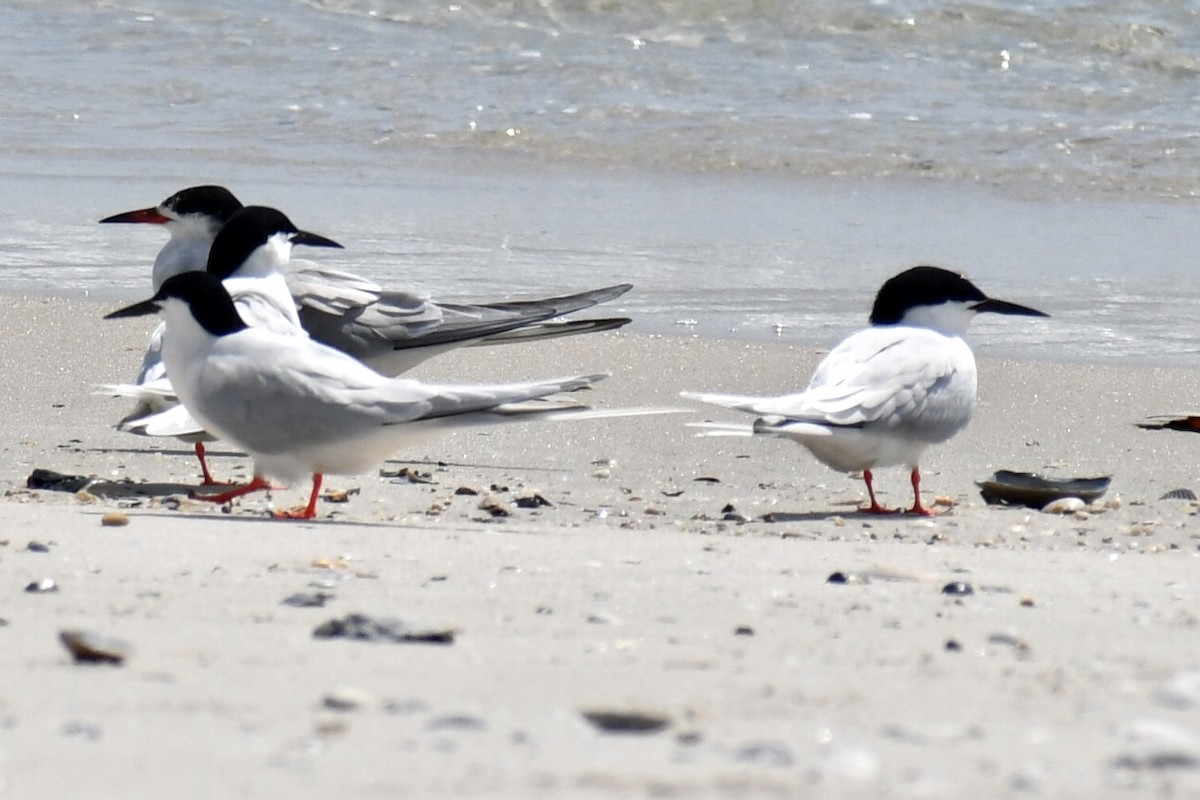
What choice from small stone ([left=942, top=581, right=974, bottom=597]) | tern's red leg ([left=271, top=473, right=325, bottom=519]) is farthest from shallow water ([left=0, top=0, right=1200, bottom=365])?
small stone ([left=942, top=581, right=974, bottom=597])

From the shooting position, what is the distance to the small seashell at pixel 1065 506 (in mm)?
4266

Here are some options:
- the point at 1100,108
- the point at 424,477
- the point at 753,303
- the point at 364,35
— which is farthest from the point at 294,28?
the point at 424,477

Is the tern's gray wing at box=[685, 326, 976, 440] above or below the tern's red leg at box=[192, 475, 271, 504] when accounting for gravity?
above

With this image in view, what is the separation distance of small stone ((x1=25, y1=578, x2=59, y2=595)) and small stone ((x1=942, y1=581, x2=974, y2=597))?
1358mm

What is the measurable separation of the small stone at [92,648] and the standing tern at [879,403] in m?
1.89

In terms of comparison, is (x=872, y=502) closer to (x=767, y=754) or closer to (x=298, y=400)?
(x=298, y=400)

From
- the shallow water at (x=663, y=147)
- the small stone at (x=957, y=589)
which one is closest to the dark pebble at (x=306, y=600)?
the small stone at (x=957, y=589)

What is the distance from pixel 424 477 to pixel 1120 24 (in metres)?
9.33

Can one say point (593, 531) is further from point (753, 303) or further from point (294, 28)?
point (294, 28)

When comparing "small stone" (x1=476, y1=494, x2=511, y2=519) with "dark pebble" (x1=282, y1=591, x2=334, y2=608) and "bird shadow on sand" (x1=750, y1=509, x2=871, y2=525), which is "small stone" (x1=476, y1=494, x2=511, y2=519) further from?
"dark pebble" (x1=282, y1=591, x2=334, y2=608)

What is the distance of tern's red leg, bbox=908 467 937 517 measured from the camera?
4.29 meters

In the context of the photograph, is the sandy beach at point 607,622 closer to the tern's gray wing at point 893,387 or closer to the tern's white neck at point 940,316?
the tern's gray wing at point 893,387

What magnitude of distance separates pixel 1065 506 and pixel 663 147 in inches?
252

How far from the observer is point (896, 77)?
39.2ft
